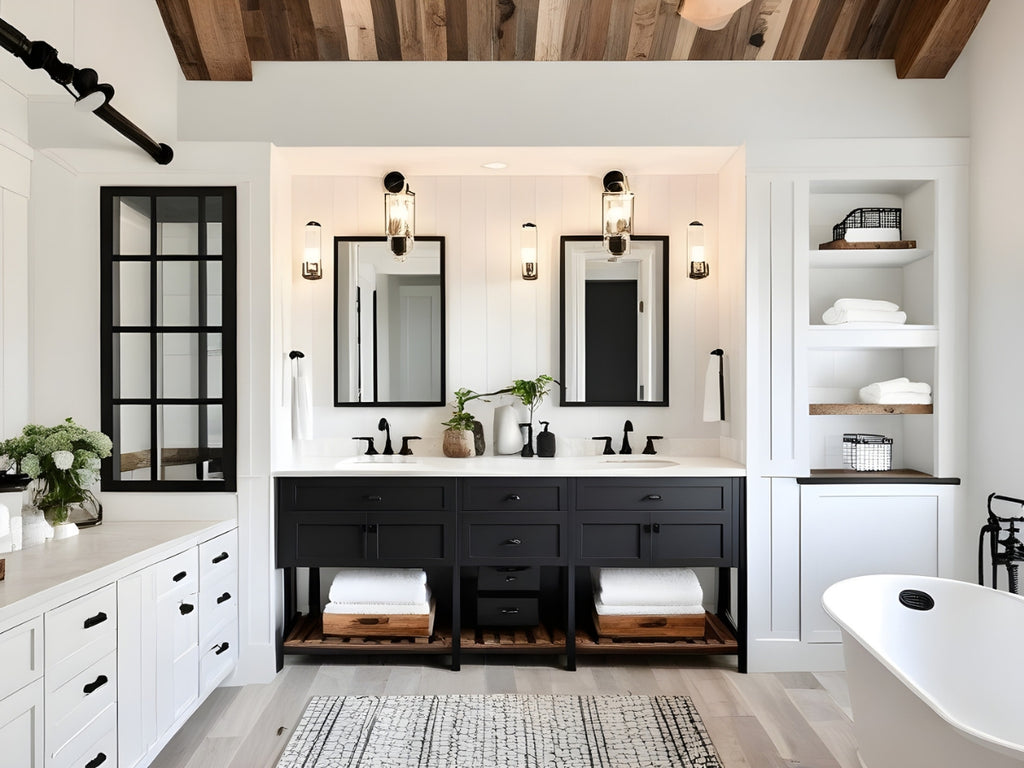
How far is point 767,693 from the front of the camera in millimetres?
2998

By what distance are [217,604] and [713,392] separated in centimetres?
237

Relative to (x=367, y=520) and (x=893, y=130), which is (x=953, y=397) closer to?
(x=893, y=130)

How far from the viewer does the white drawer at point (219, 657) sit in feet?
9.06

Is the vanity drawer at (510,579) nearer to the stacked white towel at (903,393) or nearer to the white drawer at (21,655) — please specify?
the stacked white towel at (903,393)

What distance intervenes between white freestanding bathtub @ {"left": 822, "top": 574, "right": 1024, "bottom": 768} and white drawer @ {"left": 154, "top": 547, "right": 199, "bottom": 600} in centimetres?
221

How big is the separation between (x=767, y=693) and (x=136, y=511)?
109 inches

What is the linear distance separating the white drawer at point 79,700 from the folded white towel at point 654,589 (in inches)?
77.9

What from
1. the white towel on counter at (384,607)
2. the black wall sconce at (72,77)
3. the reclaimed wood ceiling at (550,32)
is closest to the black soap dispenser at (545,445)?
the white towel on counter at (384,607)

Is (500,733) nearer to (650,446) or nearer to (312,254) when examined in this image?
(650,446)

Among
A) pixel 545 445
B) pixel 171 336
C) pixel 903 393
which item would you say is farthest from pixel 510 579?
pixel 903 393

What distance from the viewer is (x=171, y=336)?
3127mm

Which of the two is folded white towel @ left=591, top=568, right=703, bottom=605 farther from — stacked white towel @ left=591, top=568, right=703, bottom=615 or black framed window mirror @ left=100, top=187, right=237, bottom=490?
black framed window mirror @ left=100, top=187, right=237, bottom=490

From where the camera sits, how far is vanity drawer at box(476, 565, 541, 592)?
333 cm

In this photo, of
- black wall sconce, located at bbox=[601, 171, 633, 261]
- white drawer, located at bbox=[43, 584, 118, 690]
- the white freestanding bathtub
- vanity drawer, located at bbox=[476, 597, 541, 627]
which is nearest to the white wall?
the white freestanding bathtub
